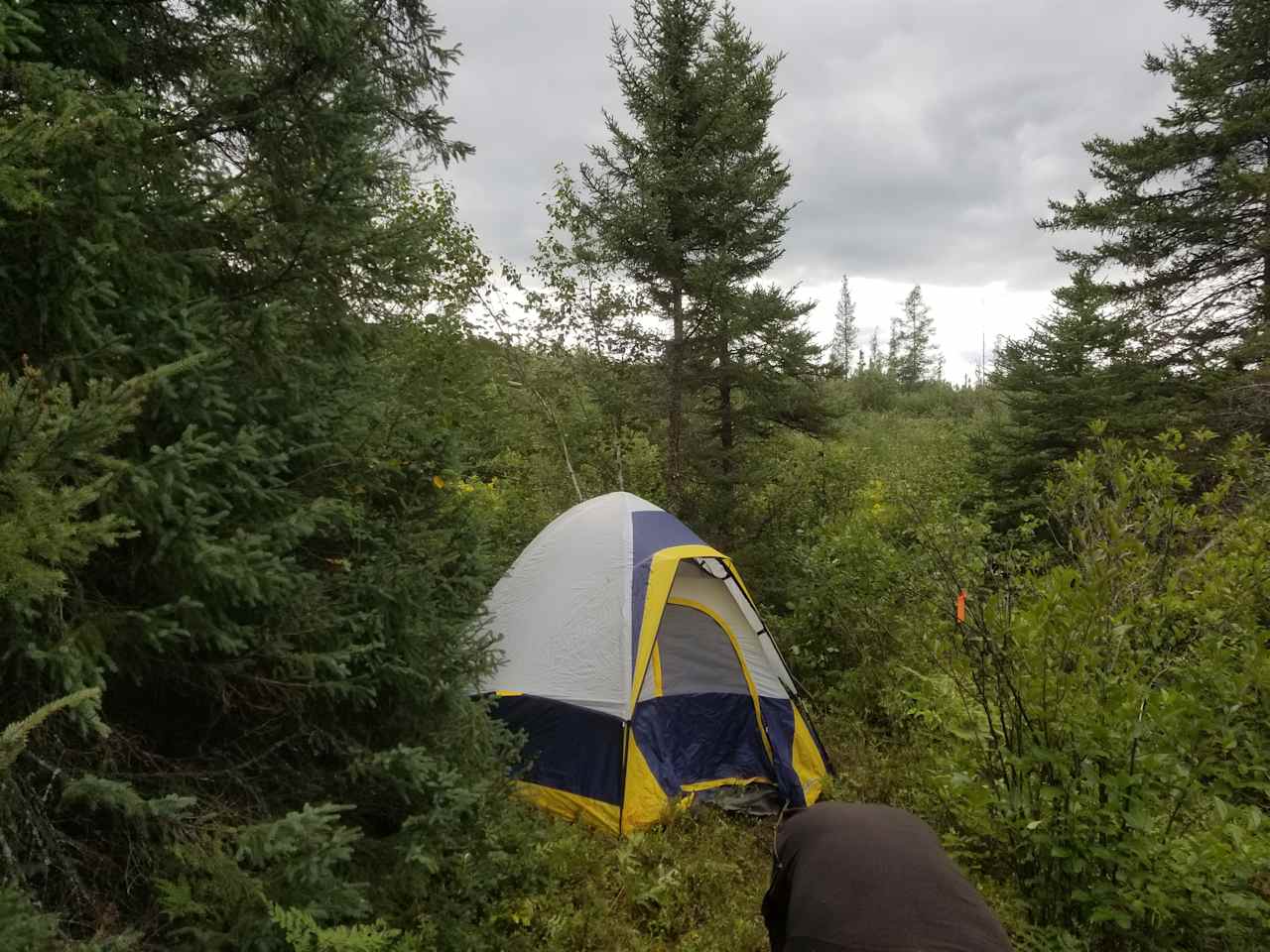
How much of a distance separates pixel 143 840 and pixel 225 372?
172 centimetres

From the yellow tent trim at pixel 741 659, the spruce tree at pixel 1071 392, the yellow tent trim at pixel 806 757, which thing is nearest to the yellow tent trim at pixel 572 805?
the yellow tent trim at pixel 741 659

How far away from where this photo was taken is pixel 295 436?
2953 millimetres

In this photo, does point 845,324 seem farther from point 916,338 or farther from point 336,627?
point 336,627

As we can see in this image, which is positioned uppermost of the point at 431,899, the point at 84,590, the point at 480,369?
the point at 480,369

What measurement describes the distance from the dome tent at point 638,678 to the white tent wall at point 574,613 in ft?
0.04

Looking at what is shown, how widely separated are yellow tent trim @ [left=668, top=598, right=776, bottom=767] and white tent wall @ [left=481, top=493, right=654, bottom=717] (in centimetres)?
68

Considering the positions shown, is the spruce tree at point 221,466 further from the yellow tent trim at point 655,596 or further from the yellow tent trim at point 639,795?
the yellow tent trim at point 655,596

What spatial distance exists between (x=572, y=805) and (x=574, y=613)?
146 cm

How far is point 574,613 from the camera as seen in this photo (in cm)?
554

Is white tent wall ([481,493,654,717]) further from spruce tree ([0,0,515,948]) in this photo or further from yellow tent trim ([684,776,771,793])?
spruce tree ([0,0,515,948])

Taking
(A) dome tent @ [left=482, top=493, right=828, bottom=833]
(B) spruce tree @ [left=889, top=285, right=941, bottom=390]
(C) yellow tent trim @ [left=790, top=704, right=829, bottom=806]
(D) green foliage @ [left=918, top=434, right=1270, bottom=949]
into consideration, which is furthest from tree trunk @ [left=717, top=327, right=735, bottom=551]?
(B) spruce tree @ [left=889, top=285, right=941, bottom=390]

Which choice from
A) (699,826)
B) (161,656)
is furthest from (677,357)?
(161,656)

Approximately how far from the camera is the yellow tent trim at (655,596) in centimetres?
509

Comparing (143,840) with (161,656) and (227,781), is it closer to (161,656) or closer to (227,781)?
(227,781)
